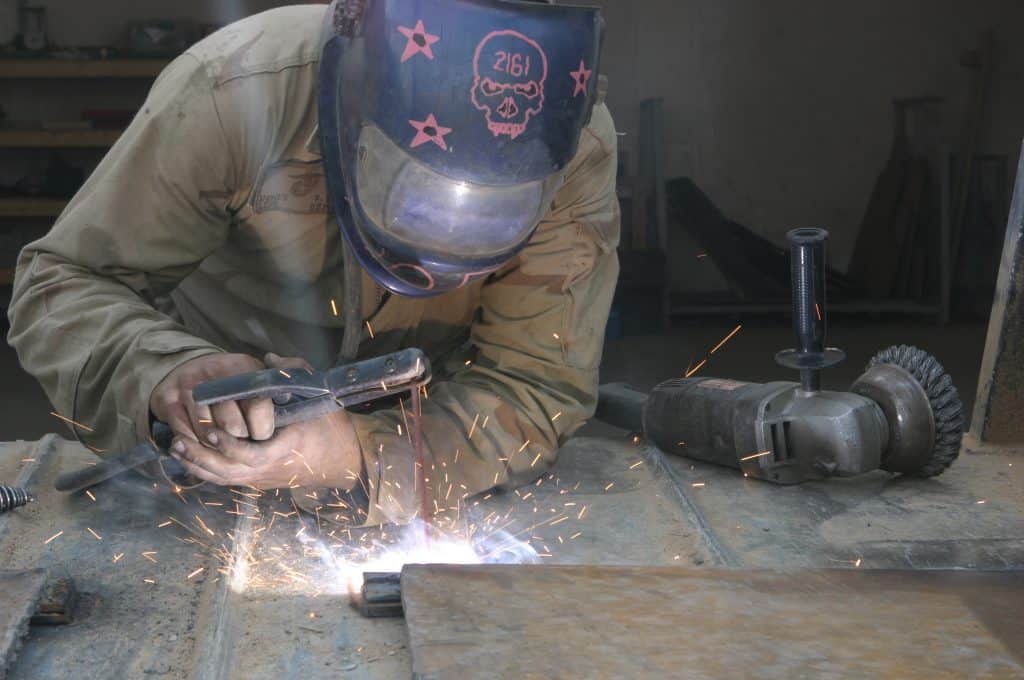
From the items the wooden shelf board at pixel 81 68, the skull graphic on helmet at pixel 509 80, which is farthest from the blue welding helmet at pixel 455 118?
the wooden shelf board at pixel 81 68

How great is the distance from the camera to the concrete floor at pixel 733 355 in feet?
17.3

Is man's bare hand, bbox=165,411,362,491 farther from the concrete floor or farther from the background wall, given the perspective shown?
the background wall

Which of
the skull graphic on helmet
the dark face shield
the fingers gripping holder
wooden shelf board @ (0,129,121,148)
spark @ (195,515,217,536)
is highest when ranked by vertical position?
the skull graphic on helmet

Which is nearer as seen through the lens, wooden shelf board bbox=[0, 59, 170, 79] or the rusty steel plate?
the rusty steel plate

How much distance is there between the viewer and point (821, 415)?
85.3 inches

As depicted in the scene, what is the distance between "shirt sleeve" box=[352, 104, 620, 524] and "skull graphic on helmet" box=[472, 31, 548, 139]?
18.1 inches

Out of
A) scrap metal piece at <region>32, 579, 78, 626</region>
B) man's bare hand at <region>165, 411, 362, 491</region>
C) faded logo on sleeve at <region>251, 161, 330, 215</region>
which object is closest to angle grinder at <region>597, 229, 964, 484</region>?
man's bare hand at <region>165, 411, 362, 491</region>

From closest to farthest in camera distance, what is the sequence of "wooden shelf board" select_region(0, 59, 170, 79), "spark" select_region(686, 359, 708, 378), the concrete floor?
the concrete floor
"spark" select_region(686, 359, 708, 378)
"wooden shelf board" select_region(0, 59, 170, 79)

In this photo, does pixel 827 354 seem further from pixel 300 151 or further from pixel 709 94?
pixel 709 94

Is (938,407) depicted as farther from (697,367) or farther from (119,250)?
(697,367)

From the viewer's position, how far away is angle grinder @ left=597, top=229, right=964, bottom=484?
217cm

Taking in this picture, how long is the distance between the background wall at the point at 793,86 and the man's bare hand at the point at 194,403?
5.30 meters

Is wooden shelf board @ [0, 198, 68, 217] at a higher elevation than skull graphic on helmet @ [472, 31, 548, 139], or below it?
below

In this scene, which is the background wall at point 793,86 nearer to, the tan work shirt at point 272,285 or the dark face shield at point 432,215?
the tan work shirt at point 272,285
